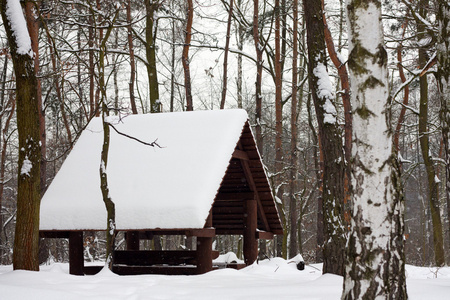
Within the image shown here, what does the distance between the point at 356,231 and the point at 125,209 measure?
6.20m

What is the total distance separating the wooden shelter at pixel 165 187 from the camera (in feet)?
32.2

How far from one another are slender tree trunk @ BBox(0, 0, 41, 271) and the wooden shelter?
146 cm

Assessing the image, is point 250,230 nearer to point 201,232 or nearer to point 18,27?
point 201,232

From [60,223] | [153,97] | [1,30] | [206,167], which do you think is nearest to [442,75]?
[206,167]

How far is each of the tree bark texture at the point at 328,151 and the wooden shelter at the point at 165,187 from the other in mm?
2275

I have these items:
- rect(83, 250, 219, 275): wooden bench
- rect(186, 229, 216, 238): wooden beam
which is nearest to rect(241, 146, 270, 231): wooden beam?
rect(83, 250, 219, 275): wooden bench

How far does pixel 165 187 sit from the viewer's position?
10320mm

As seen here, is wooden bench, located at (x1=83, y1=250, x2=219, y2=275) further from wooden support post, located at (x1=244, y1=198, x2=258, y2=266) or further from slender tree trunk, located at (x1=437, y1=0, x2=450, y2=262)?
slender tree trunk, located at (x1=437, y1=0, x2=450, y2=262)

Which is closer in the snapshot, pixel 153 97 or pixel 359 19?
pixel 359 19

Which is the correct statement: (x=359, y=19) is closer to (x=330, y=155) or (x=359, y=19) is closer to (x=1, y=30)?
(x=330, y=155)

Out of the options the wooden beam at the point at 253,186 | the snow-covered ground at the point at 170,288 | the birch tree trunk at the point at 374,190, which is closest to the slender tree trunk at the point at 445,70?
the birch tree trunk at the point at 374,190

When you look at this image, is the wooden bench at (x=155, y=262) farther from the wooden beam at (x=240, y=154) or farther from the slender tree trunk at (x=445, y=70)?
the slender tree trunk at (x=445, y=70)

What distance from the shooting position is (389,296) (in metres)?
4.65

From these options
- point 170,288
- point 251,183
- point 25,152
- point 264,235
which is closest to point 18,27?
point 25,152
